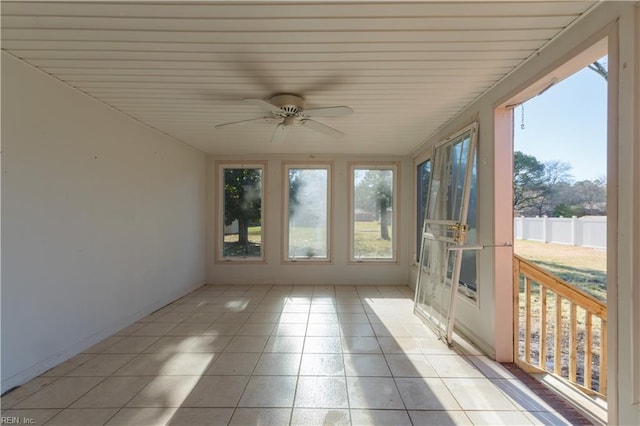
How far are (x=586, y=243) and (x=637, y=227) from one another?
226cm

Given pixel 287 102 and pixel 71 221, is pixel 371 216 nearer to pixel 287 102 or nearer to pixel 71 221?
pixel 287 102

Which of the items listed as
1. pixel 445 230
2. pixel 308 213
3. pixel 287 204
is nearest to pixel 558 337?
pixel 445 230

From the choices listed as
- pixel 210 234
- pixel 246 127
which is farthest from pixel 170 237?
pixel 246 127

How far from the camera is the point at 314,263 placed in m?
5.00

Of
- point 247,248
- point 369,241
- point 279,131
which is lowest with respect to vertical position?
point 247,248

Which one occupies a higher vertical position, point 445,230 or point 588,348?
point 445,230

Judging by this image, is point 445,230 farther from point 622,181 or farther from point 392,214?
point 392,214

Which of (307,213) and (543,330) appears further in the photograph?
(307,213)

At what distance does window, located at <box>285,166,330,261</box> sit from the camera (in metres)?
5.05

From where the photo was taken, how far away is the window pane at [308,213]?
199 inches

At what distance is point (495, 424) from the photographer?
165 centimetres

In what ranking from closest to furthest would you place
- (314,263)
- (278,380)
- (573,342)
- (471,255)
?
(278,380) → (573,342) → (471,255) → (314,263)

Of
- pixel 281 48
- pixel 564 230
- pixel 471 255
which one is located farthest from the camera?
pixel 564 230

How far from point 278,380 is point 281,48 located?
7.92 ft
